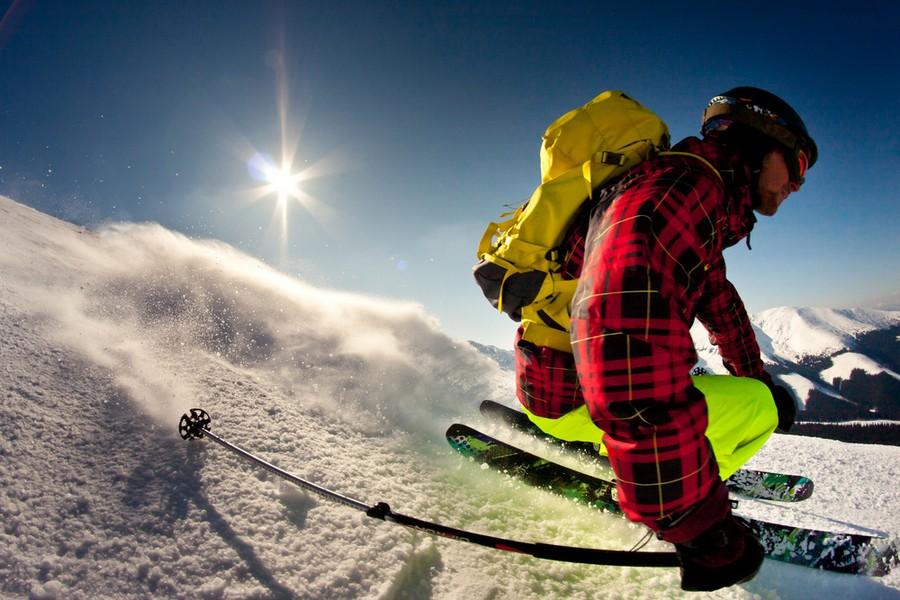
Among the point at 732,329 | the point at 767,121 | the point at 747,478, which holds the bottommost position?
the point at 747,478

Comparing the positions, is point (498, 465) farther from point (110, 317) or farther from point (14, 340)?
point (110, 317)

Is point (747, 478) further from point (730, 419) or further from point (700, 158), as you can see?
point (700, 158)

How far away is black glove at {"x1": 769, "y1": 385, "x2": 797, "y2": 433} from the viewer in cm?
327

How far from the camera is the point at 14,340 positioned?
4254mm

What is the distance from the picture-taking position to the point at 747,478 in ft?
17.5

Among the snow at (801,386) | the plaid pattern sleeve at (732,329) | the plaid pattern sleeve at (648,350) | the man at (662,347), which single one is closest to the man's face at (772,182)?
the man at (662,347)

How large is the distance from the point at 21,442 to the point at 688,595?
5.23 metres

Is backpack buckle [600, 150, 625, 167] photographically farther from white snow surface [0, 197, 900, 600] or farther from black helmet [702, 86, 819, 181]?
white snow surface [0, 197, 900, 600]

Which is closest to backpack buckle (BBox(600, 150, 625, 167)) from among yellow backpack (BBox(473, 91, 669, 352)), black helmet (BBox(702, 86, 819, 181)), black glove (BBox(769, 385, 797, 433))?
yellow backpack (BBox(473, 91, 669, 352))

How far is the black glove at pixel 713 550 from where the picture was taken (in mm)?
1701

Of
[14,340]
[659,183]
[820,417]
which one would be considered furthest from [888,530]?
[820,417]

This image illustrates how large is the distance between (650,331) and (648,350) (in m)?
0.08

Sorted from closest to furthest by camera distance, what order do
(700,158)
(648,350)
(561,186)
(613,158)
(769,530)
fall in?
(648,350) < (700,158) < (613,158) < (561,186) < (769,530)

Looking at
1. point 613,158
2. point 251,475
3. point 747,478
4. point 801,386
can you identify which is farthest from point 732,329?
point 801,386
